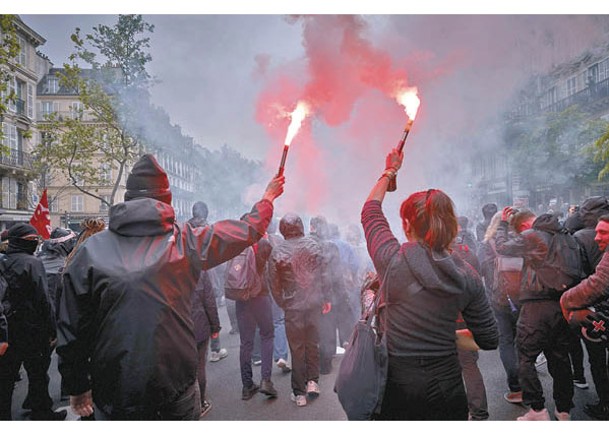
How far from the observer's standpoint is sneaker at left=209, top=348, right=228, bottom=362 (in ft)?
18.5

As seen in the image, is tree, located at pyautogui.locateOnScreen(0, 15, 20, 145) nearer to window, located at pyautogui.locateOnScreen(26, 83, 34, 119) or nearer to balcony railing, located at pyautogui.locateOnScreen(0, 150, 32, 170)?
window, located at pyautogui.locateOnScreen(26, 83, 34, 119)

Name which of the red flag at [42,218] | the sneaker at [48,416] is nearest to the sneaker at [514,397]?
the sneaker at [48,416]

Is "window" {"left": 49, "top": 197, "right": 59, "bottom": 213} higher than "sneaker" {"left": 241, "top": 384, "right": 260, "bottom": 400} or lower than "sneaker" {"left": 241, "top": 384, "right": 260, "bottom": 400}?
higher

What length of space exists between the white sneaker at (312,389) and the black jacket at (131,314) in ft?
7.53

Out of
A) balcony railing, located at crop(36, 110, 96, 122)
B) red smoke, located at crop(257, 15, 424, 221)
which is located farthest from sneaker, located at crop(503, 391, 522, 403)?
balcony railing, located at crop(36, 110, 96, 122)

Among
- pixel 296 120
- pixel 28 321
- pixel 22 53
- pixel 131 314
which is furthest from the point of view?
pixel 22 53

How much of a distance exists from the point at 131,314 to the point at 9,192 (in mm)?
4198

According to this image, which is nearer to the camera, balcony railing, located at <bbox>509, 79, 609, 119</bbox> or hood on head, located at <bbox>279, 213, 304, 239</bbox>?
hood on head, located at <bbox>279, 213, 304, 239</bbox>

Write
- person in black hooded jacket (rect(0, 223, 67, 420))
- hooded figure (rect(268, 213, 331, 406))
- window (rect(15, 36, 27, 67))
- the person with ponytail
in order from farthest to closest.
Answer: window (rect(15, 36, 27, 67)) < hooded figure (rect(268, 213, 331, 406)) < person in black hooded jacket (rect(0, 223, 67, 420)) < the person with ponytail

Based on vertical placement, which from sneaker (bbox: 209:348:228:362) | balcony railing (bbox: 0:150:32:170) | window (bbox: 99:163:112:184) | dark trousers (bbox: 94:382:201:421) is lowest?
sneaker (bbox: 209:348:228:362)

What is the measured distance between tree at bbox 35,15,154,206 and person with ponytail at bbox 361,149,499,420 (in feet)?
12.4

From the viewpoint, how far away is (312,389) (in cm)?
435

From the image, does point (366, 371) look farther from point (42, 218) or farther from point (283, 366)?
point (42, 218)

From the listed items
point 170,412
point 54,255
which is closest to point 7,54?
point 54,255
